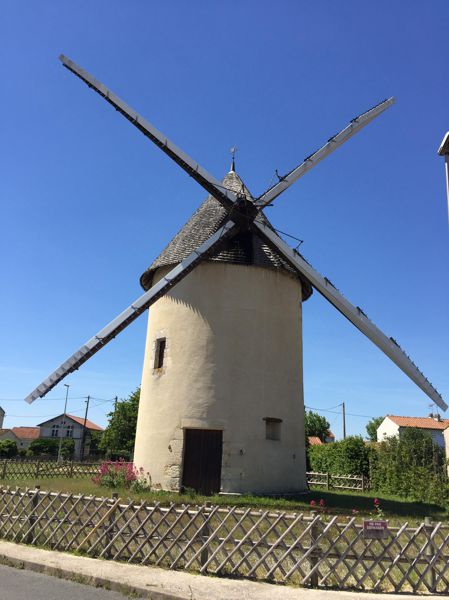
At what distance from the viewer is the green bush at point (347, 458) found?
23.1 meters

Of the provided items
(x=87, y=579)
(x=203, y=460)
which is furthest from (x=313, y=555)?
(x=203, y=460)

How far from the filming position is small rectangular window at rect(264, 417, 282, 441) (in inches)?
569

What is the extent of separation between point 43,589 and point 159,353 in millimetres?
9718

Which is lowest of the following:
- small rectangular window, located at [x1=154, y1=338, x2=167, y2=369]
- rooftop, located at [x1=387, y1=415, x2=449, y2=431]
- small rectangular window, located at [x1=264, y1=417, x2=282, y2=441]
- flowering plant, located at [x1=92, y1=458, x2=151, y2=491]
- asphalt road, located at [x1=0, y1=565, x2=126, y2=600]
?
asphalt road, located at [x1=0, y1=565, x2=126, y2=600]

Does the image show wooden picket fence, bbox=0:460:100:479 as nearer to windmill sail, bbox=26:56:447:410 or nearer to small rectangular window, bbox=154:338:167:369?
small rectangular window, bbox=154:338:167:369

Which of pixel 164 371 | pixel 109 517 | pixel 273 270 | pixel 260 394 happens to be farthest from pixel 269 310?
pixel 109 517

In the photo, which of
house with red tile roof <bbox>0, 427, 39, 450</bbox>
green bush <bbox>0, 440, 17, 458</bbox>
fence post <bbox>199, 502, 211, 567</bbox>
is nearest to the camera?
fence post <bbox>199, 502, 211, 567</bbox>

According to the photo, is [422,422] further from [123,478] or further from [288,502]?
[123,478]

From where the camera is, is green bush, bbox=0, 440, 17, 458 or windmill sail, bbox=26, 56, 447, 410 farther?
green bush, bbox=0, 440, 17, 458

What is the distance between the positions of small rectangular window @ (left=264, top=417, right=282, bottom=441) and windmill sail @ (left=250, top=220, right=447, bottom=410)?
149 inches

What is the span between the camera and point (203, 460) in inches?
538

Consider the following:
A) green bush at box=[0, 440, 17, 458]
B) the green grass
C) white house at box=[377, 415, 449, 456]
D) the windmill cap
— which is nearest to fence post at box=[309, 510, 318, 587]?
the windmill cap

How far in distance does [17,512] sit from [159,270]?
9134mm

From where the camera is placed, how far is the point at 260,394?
14328 mm
